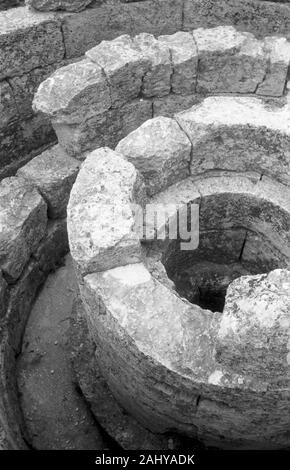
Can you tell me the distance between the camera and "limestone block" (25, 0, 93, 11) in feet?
17.5

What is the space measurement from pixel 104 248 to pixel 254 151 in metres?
1.82

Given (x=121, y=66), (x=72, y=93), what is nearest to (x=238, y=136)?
(x=121, y=66)

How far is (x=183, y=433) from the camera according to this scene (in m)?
4.28

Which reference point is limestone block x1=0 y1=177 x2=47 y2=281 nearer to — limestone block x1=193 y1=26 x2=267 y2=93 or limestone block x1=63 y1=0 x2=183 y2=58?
limestone block x1=63 y1=0 x2=183 y2=58

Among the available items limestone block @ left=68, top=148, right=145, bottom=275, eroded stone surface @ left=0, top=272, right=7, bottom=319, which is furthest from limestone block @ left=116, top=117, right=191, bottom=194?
eroded stone surface @ left=0, top=272, right=7, bottom=319

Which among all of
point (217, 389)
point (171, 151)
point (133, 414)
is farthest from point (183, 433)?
point (171, 151)

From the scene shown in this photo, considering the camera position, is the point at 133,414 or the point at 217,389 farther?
the point at 133,414

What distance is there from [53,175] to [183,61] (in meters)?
1.72

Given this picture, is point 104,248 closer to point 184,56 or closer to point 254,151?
point 254,151

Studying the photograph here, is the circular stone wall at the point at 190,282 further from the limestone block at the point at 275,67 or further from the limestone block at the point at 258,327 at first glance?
the limestone block at the point at 275,67

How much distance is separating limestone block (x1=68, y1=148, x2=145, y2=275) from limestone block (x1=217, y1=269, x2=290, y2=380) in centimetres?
86

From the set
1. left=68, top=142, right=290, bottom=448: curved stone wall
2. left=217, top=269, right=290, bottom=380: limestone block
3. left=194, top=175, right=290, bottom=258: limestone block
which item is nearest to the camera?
left=217, top=269, right=290, bottom=380: limestone block

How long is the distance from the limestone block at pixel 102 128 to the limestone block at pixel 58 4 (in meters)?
1.26

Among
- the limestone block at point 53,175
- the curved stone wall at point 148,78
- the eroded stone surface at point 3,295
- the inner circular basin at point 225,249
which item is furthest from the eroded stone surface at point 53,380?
the curved stone wall at point 148,78
